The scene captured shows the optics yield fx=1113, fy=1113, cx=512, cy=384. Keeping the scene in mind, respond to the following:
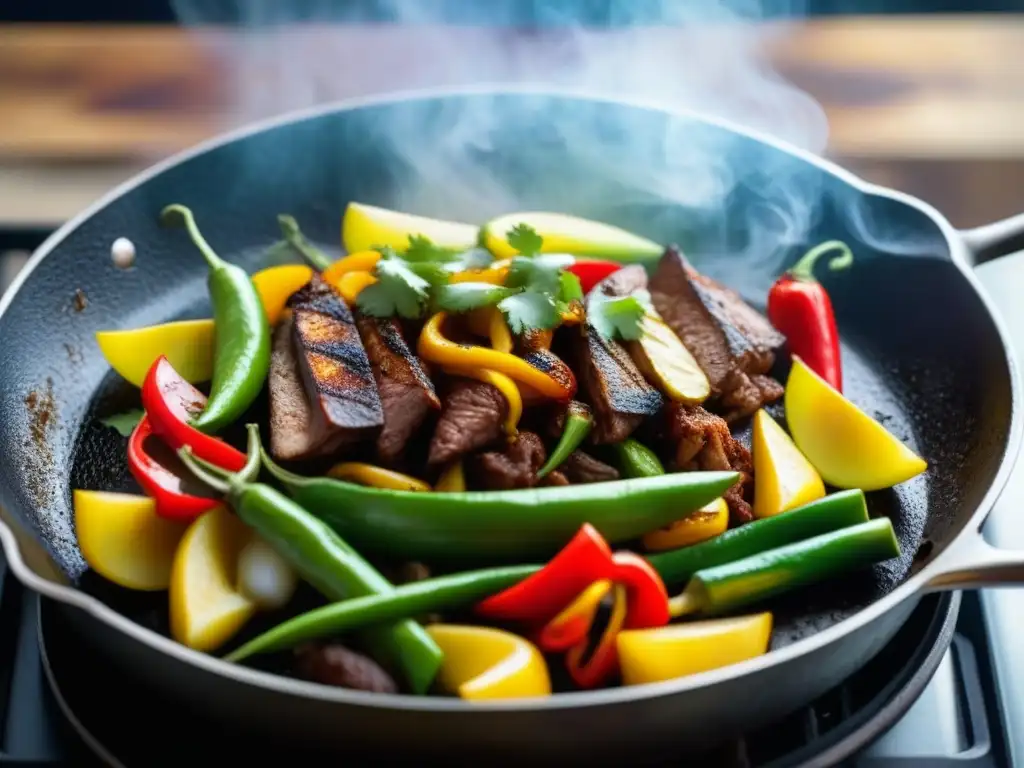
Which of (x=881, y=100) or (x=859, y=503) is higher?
(x=881, y=100)

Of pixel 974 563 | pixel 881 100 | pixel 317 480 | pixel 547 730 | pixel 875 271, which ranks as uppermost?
pixel 881 100

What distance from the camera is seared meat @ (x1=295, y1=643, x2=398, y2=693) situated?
196cm

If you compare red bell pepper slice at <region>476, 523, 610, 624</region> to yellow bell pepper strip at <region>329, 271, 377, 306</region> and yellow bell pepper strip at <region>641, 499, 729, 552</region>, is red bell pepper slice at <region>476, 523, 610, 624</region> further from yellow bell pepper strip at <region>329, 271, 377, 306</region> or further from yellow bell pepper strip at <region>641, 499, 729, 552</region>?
yellow bell pepper strip at <region>329, 271, 377, 306</region>

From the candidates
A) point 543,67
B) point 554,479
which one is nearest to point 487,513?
point 554,479

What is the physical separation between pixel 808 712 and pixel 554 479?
0.70m

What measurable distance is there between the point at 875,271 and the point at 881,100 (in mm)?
1717

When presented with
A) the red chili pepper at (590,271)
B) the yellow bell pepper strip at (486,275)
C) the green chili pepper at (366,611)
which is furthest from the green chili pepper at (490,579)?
the red chili pepper at (590,271)

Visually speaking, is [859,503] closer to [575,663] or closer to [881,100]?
[575,663]

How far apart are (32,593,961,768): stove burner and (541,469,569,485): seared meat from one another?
607mm

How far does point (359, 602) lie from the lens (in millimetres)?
2057

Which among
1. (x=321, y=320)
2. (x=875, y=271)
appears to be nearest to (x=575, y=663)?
(x=321, y=320)

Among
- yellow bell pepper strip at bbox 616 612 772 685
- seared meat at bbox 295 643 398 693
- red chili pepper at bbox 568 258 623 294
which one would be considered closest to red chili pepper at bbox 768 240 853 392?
red chili pepper at bbox 568 258 623 294

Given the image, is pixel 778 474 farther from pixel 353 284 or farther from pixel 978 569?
pixel 353 284

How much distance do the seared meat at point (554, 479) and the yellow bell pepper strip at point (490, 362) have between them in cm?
19
